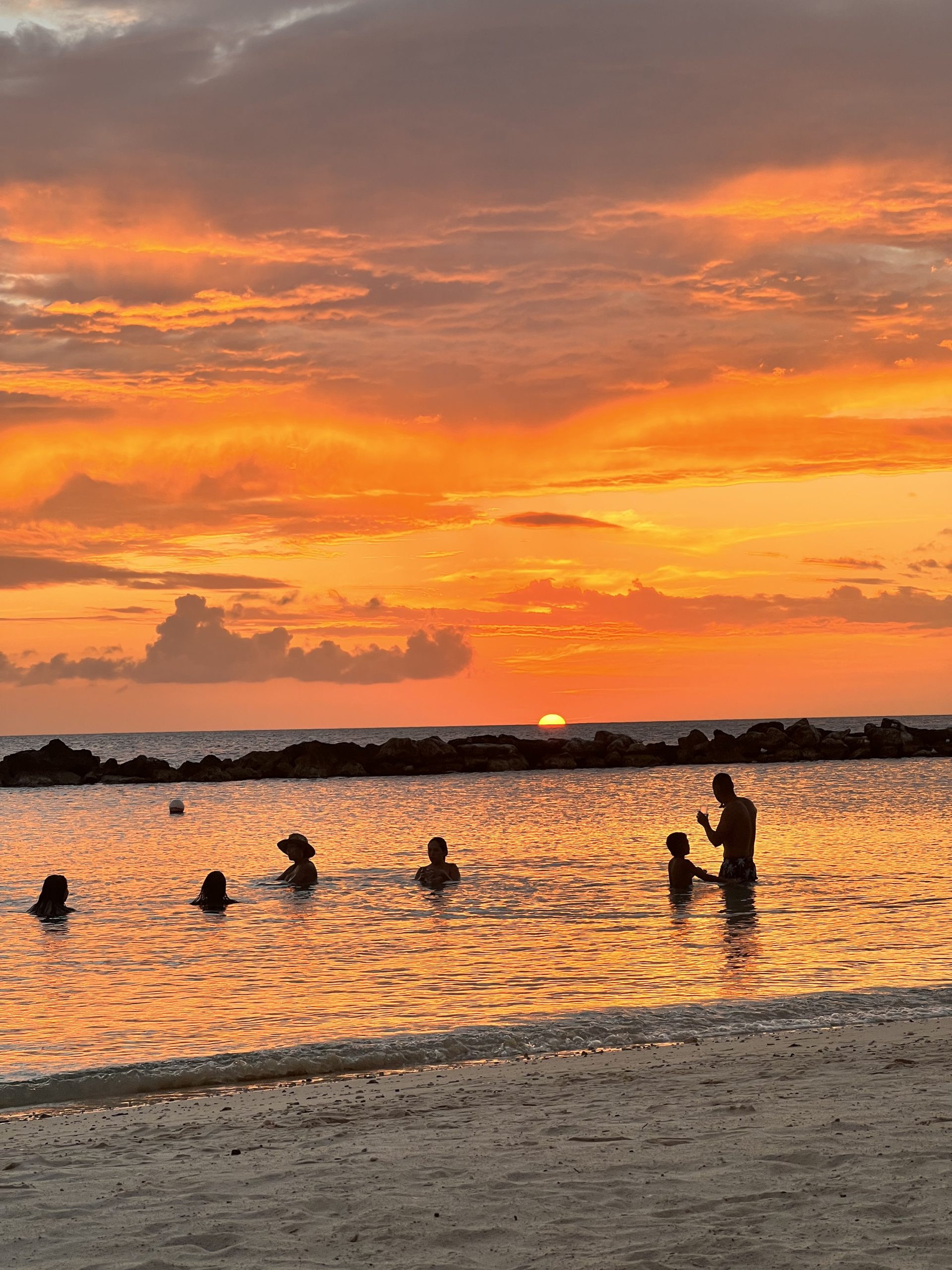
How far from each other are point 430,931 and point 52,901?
6880mm

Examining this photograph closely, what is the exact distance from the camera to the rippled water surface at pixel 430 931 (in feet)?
41.3

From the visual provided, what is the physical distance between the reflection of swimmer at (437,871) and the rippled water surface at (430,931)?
307 mm

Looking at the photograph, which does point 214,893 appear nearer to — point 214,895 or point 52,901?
point 214,895

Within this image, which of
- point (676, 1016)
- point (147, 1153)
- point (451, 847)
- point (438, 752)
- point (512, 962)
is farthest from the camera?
point (438, 752)

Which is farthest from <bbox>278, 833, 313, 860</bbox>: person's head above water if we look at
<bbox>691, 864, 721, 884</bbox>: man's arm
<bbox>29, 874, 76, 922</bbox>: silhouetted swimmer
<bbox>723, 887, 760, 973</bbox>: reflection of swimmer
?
<bbox>723, 887, 760, 973</bbox>: reflection of swimmer

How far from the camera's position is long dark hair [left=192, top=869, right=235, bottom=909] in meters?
20.9

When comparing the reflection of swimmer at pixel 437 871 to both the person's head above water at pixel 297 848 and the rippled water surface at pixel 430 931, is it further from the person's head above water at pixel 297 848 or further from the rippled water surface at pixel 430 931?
the person's head above water at pixel 297 848

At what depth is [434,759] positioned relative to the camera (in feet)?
264

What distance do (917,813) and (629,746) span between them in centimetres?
4588

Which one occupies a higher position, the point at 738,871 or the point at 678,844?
the point at 678,844

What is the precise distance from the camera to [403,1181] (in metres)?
6.82

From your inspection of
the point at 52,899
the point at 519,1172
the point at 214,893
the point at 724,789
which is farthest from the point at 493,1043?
the point at 52,899

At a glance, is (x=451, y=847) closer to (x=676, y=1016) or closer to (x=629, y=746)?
(x=676, y=1016)

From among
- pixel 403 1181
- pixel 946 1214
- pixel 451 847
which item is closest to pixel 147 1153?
pixel 403 1181
